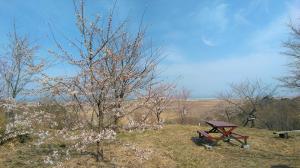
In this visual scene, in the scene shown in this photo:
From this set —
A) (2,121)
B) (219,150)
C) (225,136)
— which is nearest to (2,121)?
(2,121)

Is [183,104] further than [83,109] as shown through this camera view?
Yes

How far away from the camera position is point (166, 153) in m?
11.5

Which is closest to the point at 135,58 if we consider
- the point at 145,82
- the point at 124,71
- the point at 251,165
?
the point at 145,82

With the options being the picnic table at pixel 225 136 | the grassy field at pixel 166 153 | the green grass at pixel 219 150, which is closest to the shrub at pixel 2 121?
the grassy field at pixel 166 153

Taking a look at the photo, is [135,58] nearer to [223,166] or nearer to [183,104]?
[223,166]

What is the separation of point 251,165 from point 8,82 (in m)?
9.64

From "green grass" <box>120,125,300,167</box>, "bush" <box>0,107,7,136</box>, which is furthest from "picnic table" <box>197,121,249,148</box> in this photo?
"bush" <box>0,107,7,136</box>

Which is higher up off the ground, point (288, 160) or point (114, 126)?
point (114, 126)

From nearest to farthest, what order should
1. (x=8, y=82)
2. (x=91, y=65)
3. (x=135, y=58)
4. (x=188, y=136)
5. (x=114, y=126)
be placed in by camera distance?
(x=91, y=65)
(x=114, y=126)
(x=135, y=58)
(x=8, y=82)
(x=188, y=136)

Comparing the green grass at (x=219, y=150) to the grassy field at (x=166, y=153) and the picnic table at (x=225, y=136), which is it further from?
the picnic table at (x=225, y=136)

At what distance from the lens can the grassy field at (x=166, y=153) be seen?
374 inches

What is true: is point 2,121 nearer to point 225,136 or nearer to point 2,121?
point 2,121

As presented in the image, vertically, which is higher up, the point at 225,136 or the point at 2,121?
the point at 2,121

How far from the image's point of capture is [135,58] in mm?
11047
